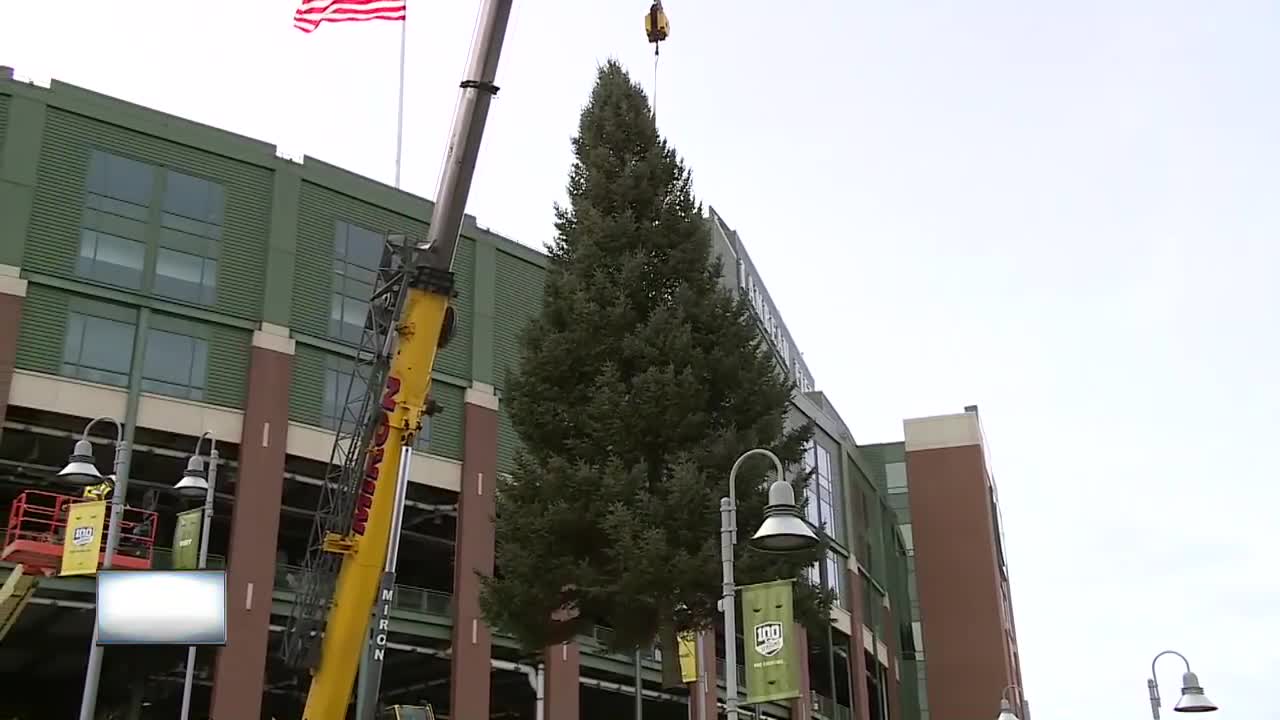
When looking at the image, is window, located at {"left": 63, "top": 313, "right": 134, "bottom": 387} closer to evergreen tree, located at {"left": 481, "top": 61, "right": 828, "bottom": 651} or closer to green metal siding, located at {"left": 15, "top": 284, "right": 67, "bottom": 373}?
green metal siding, located at {"left": 15, "top": 284, "right": 67, "bottom": 373}

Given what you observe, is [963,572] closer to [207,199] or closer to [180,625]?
[207,199]

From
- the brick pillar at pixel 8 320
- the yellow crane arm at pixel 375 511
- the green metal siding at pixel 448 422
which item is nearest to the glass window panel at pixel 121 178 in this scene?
the brick pillar at pixel 8 320

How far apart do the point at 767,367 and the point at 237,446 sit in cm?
2084

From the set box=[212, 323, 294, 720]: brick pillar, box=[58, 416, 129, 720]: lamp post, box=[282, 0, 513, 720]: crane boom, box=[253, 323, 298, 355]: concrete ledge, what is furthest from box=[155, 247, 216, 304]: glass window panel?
box=[282, 0, 513, 720]: crane boom

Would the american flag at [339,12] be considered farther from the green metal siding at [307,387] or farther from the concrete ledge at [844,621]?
the concrete ledge at [844,621]

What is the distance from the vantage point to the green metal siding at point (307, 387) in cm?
4428

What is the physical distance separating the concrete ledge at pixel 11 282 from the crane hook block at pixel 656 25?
20538 millimetres

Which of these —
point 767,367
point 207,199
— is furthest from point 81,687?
point 767,367

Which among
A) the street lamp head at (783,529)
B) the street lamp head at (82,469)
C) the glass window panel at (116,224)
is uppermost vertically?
the glass window panel at (116,224)

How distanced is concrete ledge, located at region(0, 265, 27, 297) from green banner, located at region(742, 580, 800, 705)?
28.9 meters

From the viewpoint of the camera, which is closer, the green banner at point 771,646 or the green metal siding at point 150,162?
the green banner at point 771,646

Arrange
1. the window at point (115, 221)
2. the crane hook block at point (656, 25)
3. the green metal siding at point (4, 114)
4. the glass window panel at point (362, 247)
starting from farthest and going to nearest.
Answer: the glass window panel at point (362, 247) → the window at point (115, 221) → the green metal siding at point (4, 114) → the crane hook block at point (656, 25)

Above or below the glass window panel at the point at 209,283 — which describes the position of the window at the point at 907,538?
above

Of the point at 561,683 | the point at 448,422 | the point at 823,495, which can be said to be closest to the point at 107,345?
the point at 448,422
